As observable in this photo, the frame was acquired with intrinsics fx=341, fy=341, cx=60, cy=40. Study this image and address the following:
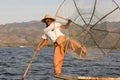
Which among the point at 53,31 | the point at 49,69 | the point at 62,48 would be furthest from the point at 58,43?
the point at 49,69

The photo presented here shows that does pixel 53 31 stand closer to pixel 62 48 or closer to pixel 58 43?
pixel 58 43

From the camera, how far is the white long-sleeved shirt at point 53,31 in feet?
46.2

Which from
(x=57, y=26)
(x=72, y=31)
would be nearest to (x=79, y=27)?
(x=72, y=31)

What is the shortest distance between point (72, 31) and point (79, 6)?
1.14m

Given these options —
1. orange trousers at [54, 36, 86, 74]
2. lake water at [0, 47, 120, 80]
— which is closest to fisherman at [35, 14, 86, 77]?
orange trousers at [54, 36, 86, 74]

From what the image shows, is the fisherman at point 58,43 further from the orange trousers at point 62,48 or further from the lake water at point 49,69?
the lake water at point 49,69

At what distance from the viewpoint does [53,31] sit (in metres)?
14.3

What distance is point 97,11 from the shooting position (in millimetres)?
14586

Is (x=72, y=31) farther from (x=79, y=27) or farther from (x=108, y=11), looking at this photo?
(x=108, y=11)

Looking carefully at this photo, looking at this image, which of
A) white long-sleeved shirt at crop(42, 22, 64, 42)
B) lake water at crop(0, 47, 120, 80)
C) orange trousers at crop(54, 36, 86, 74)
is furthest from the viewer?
lake water at crop(0, 47, 120, 80)

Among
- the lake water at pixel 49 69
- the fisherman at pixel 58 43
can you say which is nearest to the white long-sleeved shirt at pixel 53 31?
the fisherman at pixel 58 43

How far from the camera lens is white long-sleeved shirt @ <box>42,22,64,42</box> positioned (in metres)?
14.1

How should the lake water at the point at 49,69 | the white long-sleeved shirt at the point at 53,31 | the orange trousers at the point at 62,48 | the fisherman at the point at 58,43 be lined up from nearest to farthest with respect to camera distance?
the white long-sleeved shirt at the point at 53,31, the fisherman at the point at 58,43, the orange trousers at the point at 62,48, the lake water at the point at 49,69

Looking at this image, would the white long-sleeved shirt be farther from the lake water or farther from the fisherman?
the lake water
